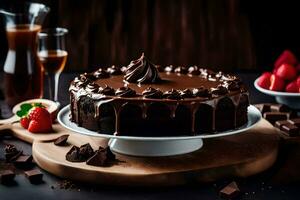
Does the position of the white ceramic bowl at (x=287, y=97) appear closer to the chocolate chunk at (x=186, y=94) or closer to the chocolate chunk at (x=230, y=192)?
the chocolate chunk at (x=186, y=94)

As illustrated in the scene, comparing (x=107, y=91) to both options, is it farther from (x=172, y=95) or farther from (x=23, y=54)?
(x=23, y=54)

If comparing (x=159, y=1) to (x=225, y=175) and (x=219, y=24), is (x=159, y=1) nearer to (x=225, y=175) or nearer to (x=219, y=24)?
(x=219, y=24)

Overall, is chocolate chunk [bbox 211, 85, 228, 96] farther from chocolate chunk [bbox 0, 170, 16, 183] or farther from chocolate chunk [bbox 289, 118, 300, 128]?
chocolate chunk [bbox 0, 170, 16, 183]

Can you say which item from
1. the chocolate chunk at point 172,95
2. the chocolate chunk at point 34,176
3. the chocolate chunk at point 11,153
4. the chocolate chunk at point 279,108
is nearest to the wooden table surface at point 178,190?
the chocolate chunk at point 34,176

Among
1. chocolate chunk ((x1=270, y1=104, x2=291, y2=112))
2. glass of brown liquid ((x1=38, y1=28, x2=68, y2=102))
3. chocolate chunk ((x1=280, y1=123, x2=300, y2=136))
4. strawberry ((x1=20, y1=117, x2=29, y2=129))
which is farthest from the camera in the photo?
glass of brown liquid ((x1=38, y1=28, x2=68, y2=102))

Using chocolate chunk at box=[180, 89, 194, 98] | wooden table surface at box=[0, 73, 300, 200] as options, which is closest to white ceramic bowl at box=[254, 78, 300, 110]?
wooden table surface at box=[0, 73, 300, 200]

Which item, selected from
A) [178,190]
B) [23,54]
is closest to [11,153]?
[178,190]
